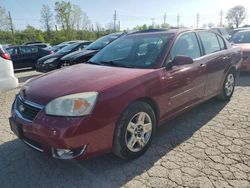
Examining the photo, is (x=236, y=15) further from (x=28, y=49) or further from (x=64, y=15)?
(x=28, y=49)

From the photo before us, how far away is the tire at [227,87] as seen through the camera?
17.0 ft

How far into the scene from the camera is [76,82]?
304cm

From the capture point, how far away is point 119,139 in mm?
2904

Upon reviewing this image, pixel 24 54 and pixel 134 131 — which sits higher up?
pixel 24 54

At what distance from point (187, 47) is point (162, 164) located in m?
1.98

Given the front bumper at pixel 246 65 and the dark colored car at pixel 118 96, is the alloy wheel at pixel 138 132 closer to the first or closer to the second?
the dark colored car at pixel 118 96

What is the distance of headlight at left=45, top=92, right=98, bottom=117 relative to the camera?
8.54 ft

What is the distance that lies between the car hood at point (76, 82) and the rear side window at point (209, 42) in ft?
5.69

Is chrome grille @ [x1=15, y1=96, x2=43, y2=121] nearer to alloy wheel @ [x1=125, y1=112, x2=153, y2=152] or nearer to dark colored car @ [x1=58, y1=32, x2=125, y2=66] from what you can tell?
alloy wheel @ [x1=125, y1=112, x2=153, y2=152]

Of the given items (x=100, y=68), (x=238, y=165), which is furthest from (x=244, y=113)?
(x=100, y=68)

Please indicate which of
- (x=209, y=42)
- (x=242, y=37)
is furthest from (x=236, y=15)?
(x=209, y=42)

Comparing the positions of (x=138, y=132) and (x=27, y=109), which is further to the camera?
(x=138, y=132)

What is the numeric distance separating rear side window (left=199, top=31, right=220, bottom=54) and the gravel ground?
1.40 metres

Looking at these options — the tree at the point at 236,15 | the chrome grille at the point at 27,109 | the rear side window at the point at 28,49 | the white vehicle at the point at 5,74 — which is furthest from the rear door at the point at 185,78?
the tree at the point at 236,15
